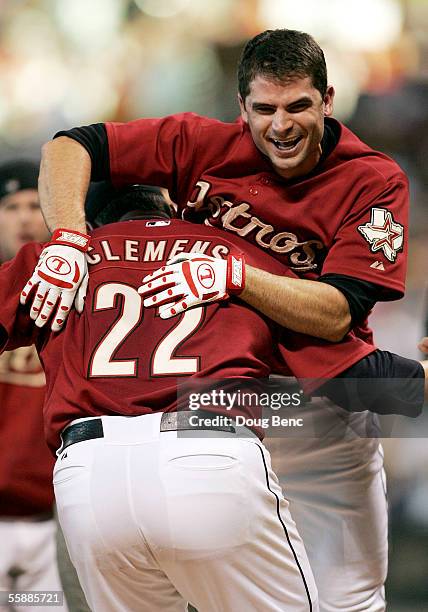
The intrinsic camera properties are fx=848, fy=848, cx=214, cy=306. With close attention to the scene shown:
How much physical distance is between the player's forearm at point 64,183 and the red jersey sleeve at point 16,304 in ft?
0.25

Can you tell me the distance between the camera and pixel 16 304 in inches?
57.9

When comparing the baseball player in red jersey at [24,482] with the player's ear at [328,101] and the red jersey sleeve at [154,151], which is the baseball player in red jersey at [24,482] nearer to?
the red jersey sleeve at [154,151]

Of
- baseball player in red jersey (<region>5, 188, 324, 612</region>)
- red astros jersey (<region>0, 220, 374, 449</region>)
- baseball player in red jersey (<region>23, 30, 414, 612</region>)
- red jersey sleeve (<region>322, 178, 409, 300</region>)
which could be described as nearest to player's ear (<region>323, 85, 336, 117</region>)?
baseball player in red jersey (<region>23, 30, 414, 612</region>)

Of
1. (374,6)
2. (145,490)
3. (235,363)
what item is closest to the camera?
(145,490)

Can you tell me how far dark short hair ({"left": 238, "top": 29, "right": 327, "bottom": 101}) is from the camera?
58.5 inches

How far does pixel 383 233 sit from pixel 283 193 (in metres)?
0.20

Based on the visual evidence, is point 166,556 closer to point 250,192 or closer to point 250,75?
point 250,192

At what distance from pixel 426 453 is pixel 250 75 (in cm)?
106

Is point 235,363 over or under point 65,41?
under

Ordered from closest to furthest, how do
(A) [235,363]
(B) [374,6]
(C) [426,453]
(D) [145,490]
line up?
1. (D) [145,490]
2. (A) [235,363]
3. (C) [426,453]
4. (B) [374,6]

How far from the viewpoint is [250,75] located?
1.53 meters

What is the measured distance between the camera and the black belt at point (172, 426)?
1303mm

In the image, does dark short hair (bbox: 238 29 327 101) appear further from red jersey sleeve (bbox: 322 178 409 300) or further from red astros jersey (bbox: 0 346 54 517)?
red astros jersey (bbox: 0 346 54 517)

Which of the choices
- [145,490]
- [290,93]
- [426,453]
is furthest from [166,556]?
[426,453]
